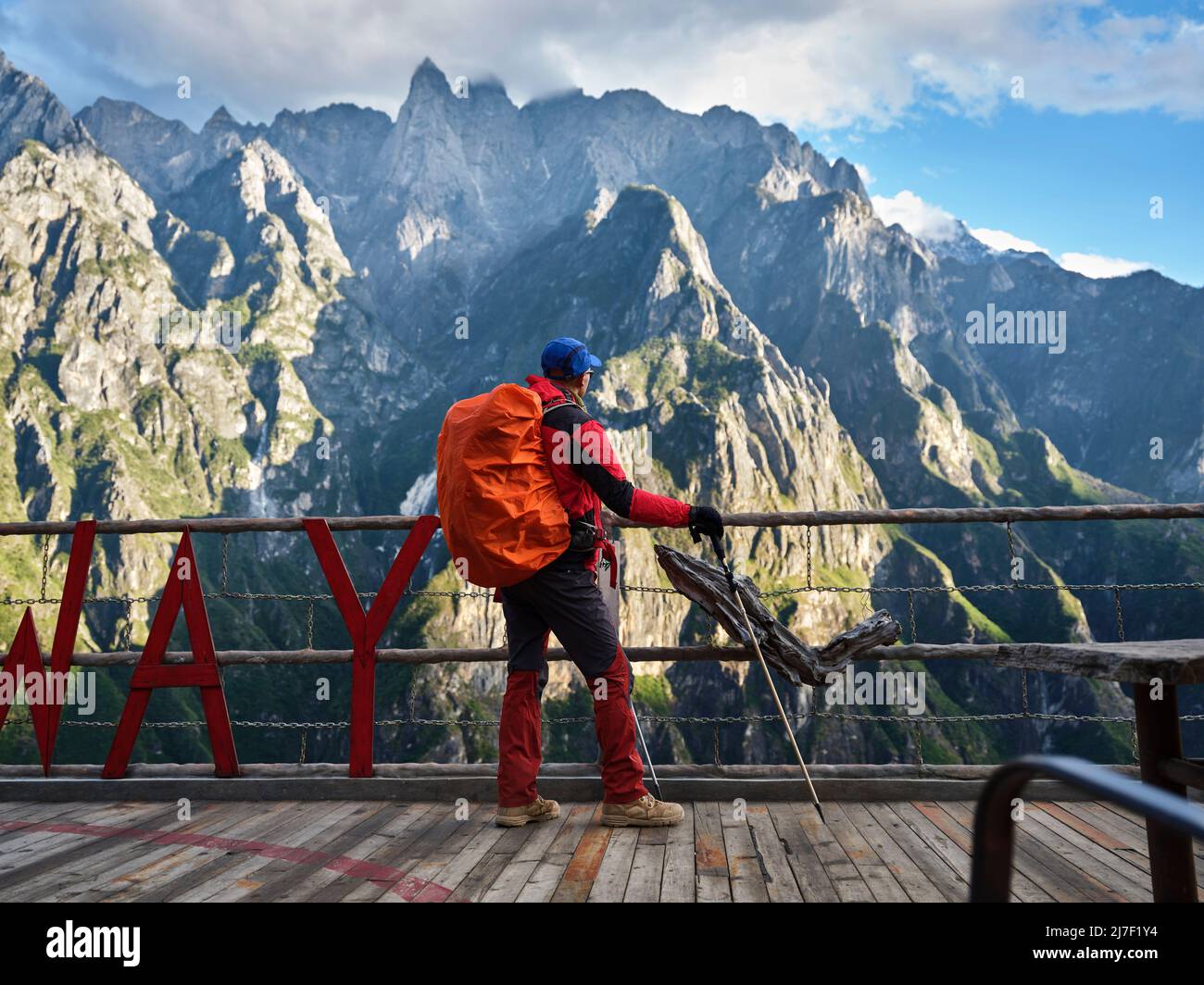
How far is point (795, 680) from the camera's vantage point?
5895 millimetres

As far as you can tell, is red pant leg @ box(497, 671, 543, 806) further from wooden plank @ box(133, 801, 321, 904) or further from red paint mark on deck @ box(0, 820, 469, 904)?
wooden plank @ box(133, 801, 321, 904)

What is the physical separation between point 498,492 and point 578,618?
94cm

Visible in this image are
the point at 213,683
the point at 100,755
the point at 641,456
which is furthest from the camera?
the point at 641,456

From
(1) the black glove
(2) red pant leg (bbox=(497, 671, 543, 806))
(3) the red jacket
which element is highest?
(3) the red jacket

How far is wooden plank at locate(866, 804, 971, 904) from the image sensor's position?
13.6ft

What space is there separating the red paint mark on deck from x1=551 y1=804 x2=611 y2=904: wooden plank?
0.52m

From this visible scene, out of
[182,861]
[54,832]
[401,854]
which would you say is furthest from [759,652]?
[54,832]

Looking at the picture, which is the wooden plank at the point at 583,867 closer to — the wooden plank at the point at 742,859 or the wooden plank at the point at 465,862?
the wooden plank at the point at 465,862

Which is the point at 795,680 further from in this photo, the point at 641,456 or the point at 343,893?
the point at 641,456

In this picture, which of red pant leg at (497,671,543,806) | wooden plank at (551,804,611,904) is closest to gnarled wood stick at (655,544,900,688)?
red pant leg at (497,671,543,806)

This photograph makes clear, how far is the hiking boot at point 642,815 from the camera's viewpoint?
5328 mm

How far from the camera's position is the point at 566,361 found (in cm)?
557
